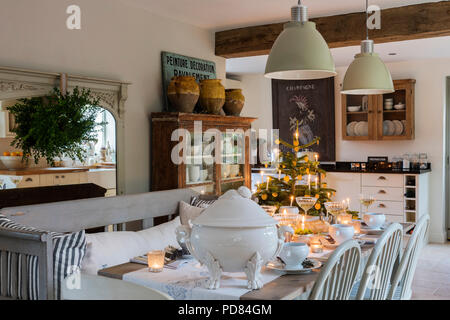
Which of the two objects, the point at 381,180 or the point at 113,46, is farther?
the point at 381,180

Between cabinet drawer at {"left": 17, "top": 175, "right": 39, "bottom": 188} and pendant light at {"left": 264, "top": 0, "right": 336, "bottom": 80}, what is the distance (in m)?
1.85

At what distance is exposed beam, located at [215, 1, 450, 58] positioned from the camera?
13.3 ft

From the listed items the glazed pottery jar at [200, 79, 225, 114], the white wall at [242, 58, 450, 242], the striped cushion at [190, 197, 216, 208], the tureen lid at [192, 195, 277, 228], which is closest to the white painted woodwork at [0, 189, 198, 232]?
the striped cushion at [190, 197, 216, 208]

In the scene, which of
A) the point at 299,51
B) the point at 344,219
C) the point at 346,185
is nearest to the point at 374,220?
the point at 344,219

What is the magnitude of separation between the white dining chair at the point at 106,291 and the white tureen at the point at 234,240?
48 centimetres

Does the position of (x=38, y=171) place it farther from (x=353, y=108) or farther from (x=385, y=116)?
(x=385, y=116)

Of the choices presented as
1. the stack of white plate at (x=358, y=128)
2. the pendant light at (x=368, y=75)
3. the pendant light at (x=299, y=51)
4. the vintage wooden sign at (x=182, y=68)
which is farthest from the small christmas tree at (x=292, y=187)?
the stack of white plate at (x=358, y=128)

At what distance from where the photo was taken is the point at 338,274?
5.92 ft

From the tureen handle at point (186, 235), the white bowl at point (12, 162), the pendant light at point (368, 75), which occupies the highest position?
the pendant light at point (368, 75)

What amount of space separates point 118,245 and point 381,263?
147 centimetres

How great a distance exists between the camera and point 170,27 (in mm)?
4621

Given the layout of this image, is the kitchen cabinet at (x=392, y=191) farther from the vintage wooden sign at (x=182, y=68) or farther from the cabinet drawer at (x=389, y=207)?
the vintage wooden sign at (x=182, y=68)

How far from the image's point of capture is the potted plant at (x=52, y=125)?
10.7ft
